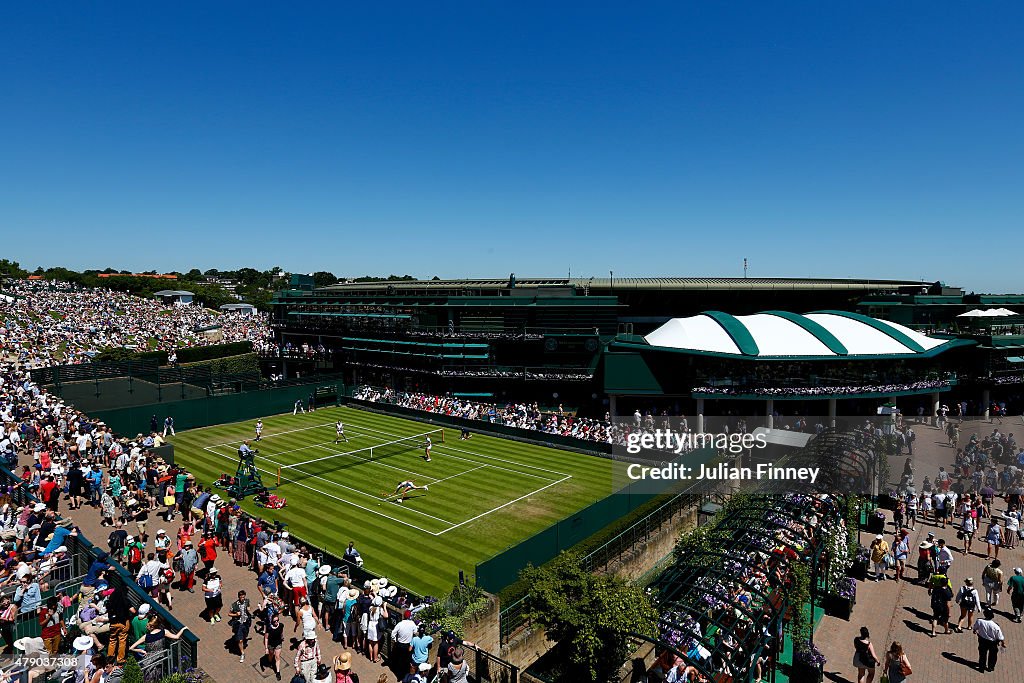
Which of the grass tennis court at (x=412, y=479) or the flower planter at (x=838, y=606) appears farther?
the grass tennis court at (x=412, y=479)

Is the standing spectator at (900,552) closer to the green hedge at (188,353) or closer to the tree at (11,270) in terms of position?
the green hedge at (188,353)

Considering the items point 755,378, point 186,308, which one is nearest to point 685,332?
point 755,378

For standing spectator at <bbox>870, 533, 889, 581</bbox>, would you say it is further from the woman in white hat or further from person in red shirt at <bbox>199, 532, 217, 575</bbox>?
person in red shirt at <bbox>199, 532, 217, 575</bbox>

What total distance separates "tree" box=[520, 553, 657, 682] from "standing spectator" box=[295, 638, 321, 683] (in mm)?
4720

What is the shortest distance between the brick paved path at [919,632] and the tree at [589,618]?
6.07 m

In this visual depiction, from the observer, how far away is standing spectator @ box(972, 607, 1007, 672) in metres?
14.5

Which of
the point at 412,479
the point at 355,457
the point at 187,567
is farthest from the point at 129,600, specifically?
the point at 355,457

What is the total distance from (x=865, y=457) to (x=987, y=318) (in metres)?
34.9

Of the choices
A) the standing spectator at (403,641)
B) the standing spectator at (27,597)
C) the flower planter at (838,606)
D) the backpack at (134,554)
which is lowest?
the flower planter at (838,606)

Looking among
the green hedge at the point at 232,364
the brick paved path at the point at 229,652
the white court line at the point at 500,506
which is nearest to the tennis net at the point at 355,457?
the white court line at the point at 500,506

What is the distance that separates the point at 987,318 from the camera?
48.6m

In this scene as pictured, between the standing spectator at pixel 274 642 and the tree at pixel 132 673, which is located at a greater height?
the tree at pixel 132 673

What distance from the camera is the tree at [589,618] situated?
494 inches

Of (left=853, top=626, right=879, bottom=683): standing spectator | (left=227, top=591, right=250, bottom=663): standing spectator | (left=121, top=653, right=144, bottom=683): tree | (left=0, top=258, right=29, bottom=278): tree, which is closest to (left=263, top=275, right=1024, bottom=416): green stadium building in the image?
(left=853, top=626, right=879, bottom=683): standing spectator
